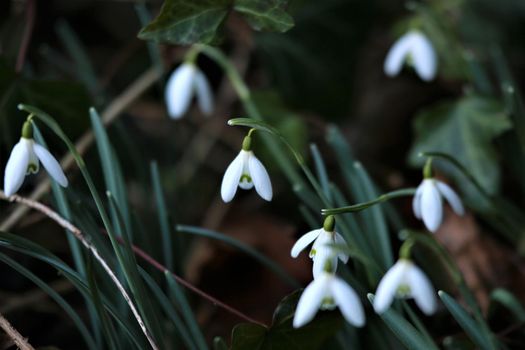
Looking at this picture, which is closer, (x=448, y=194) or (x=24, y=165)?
(x=24, y=165)

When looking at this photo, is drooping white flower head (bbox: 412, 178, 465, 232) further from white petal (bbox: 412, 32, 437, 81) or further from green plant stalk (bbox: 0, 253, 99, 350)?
green plant stalk (bbox: 0, 253, 99, 350)

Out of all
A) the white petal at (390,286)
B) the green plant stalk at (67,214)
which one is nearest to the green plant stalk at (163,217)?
the green plant stalk at (67,214)

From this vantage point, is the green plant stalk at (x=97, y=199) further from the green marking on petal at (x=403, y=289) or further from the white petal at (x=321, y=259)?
the green marking on petal at (x=403, y=289)

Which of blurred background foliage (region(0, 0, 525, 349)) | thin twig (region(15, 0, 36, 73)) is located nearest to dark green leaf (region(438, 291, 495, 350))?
blurred background foliage (region(0, 0, 525, 349))

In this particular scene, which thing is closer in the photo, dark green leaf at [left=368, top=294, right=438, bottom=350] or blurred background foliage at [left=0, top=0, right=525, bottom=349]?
dark green leaf at [left=368, top=294, right=438, bottom=350]

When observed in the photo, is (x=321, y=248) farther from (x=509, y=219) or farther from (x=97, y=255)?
(x=509, y=219)

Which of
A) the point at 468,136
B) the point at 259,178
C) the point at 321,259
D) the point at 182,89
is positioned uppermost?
the point at 182,89

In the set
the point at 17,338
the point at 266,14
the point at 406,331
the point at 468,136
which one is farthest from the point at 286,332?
the point at 468,136

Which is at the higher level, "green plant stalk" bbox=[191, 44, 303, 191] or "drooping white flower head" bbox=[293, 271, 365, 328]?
"green plant stalk" bbox=[191, 44, 303, 191]
